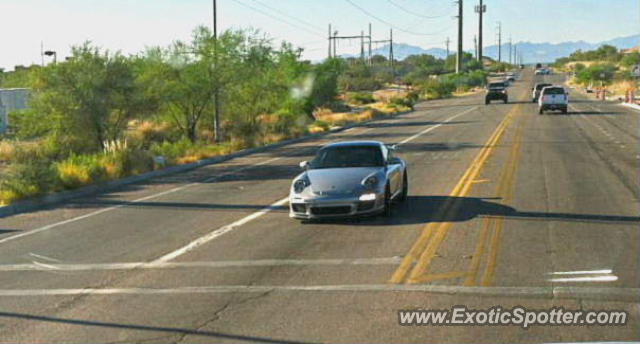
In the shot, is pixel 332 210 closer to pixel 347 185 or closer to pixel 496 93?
pixel 347 185

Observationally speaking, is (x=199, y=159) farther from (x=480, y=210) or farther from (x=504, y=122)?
(x=504, y=122)

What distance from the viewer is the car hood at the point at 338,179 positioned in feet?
44.1

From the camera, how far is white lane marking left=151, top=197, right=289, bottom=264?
11.3 m

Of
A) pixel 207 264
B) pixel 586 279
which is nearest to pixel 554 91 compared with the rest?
pixel 207 264

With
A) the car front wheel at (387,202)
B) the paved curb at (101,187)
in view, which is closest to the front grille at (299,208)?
the car front wheel at (387,202)

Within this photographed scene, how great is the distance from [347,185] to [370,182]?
384 millimetres

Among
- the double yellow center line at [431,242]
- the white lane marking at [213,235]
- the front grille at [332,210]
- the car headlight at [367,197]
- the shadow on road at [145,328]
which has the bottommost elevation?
the white lane marking at [213,235]

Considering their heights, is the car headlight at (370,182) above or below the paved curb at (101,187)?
above

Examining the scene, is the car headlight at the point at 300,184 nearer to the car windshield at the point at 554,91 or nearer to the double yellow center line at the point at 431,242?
the double yellow center line at the point at 431,242

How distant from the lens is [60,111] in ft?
96.8

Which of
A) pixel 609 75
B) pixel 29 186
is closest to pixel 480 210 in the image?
pixel 29 186

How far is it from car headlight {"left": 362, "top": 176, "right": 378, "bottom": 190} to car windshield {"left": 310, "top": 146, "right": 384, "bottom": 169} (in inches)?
36.2

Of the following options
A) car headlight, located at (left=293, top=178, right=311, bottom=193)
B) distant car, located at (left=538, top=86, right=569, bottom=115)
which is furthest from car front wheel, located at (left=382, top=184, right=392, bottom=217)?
distant car, located at (left=538, top=86, right=569, bottom=115)

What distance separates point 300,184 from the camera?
14.0 metres
